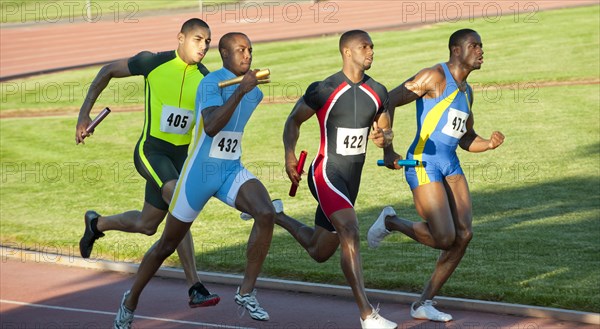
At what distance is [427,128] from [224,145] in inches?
76.9

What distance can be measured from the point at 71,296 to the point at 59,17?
4438 centimetres

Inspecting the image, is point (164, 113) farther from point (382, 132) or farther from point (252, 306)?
point (382, 132)

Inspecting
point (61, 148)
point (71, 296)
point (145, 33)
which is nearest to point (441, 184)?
point (71, 296)

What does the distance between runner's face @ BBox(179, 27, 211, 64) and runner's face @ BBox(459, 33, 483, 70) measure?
7.77ft

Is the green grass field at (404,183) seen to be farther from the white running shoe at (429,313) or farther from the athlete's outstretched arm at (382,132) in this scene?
the athlete's outstretched arm at (382,132)

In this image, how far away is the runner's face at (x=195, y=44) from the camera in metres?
9.91

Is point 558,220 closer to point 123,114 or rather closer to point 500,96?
point 500,96

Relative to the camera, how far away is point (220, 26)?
4250cm

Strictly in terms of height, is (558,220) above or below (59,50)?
below

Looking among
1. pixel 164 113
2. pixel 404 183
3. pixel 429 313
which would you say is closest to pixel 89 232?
pixel 164 113

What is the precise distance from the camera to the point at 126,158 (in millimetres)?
20578

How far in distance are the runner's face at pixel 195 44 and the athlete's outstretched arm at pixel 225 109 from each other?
104 centimetres

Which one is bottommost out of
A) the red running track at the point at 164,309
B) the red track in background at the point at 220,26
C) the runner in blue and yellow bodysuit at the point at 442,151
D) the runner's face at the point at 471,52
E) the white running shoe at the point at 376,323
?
the red running track at the point at 164,309

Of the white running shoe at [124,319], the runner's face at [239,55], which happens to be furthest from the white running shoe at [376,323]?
the runner's face at [239,55]
